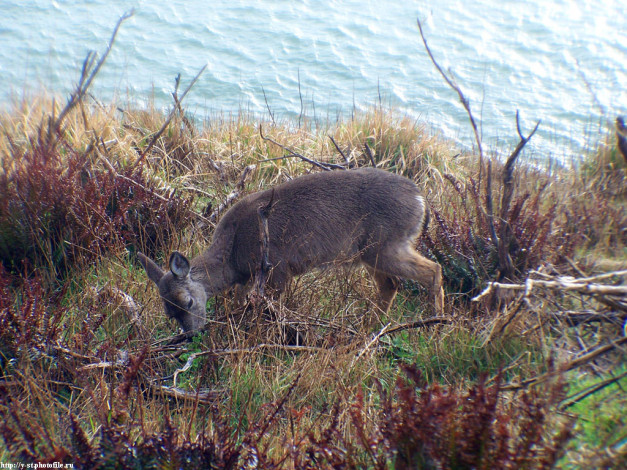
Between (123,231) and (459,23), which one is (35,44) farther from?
(123,231)

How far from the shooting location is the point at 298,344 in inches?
196

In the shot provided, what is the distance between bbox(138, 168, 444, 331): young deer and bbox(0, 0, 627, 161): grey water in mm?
10546

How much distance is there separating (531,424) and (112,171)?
17.4 feet

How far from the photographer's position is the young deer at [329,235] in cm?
554

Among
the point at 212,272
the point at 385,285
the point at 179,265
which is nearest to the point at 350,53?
the point at 385,285

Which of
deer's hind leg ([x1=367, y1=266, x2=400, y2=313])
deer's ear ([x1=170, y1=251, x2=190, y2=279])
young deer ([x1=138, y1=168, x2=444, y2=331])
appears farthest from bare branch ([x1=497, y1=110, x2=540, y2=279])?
deer's ear ([x1=170, y1=251, x2=190, y2=279])

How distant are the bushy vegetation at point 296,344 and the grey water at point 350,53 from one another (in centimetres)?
1030

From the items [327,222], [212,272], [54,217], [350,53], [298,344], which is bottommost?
[350,53]

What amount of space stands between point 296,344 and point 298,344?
0.08 m

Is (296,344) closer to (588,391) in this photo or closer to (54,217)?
(588,391)

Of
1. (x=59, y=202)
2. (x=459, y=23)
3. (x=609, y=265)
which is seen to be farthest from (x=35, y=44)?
(x=609, y=265)

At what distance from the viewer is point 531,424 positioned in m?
2.50

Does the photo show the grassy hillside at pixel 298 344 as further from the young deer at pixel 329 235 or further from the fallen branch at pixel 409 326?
the young deer at pixel 329 235

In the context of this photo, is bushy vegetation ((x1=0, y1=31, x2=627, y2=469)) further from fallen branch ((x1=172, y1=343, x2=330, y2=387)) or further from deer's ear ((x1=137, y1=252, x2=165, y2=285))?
deer's ear ((x1=137, y1=252, x2=165, y2=285))
